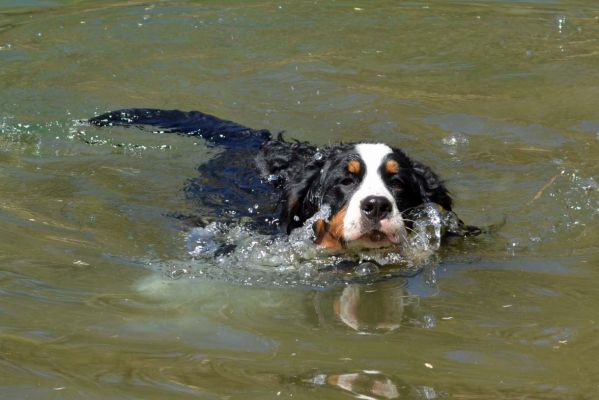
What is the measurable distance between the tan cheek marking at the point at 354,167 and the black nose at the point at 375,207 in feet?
1.15

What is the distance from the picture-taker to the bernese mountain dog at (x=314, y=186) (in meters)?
5.59

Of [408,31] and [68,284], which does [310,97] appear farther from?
[68,284]

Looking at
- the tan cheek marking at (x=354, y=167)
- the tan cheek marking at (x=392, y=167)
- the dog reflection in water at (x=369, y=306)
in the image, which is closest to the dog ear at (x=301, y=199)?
the tan cheek marking at (x=354, y=167)

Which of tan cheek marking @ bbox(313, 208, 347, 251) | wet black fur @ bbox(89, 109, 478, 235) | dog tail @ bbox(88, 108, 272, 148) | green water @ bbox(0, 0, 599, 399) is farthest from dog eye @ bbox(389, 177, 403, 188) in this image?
dog tail @ bbox(88, 108, 272, 148)

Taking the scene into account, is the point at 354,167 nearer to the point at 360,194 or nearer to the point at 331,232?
the point at 360,194

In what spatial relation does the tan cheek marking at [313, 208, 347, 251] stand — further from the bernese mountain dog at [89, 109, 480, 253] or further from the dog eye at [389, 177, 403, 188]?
the dog eye at [389, 177, 403, 188]

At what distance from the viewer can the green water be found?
13.4 ft

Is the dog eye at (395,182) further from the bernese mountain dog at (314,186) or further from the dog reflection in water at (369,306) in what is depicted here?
the dog reflection in water at (369,306)

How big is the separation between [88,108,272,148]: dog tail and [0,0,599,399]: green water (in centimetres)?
19

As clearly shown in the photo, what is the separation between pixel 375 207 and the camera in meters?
5.48

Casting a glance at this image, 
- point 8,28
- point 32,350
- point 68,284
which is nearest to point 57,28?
point 8,28

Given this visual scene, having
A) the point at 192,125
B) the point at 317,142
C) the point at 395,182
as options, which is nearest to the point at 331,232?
the point at 395,182

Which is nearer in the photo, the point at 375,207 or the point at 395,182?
the point at 375,207

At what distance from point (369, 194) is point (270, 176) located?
1.40 meters
